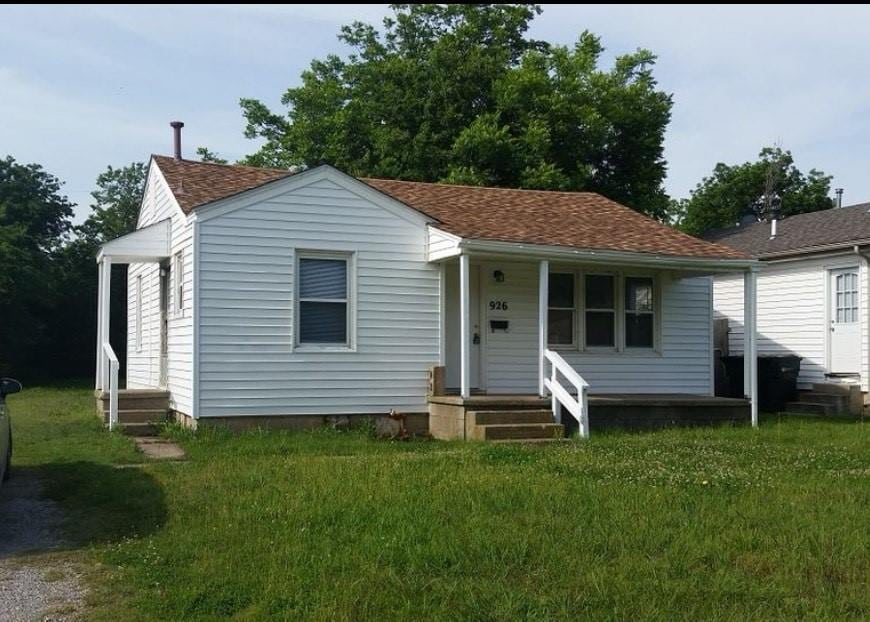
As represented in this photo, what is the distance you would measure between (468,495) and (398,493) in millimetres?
623

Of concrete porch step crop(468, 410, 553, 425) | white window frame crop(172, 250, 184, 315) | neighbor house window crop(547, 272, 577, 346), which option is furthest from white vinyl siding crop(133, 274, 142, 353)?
concrete porch step crop(468, 410, 553, 425)

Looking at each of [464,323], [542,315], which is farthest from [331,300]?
[542,315]

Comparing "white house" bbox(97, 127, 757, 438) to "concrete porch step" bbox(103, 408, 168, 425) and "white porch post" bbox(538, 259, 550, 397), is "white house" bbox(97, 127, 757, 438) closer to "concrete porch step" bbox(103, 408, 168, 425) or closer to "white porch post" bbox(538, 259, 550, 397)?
"white porch post" bbox(538, 259, 550, 397)

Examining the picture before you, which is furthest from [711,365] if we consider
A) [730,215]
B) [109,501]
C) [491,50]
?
[730,215]

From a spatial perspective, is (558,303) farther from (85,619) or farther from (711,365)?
(85,619)

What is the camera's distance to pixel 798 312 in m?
19.8

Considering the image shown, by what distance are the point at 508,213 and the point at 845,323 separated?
7.40 meters

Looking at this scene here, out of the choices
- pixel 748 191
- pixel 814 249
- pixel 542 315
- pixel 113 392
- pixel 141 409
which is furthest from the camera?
pixel 748 191

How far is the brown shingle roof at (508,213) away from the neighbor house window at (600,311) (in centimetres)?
90

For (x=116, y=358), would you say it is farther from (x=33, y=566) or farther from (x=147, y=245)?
(x=33, y=566)

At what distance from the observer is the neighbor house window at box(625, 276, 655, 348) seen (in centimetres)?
1645

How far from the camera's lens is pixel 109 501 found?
873 centimetres

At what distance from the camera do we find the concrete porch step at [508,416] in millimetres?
13195

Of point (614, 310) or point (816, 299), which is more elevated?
point (816, 299)
